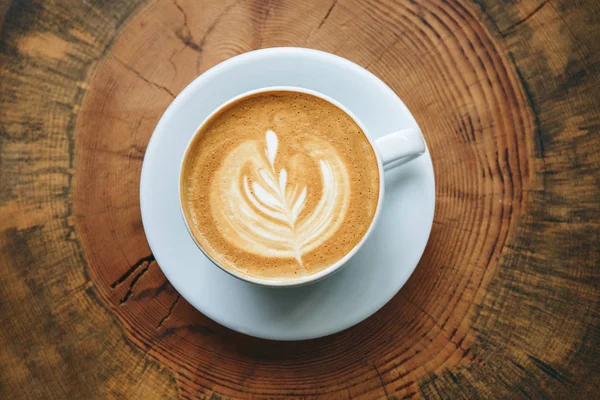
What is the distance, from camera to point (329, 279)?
1.36 m

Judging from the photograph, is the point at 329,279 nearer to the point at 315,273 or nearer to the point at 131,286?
the point at 315,273

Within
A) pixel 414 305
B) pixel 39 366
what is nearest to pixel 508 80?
pixel 414 305

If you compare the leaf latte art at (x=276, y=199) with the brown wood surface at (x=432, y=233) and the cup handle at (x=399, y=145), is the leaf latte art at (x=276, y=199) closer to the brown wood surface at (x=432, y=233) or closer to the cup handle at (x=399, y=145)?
the cup handle at (x=399, y=145)

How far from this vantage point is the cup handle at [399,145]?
1213 millimetres

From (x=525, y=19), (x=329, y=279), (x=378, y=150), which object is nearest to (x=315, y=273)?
(x=329, y=279)

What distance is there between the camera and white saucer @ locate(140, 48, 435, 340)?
4.38 feet

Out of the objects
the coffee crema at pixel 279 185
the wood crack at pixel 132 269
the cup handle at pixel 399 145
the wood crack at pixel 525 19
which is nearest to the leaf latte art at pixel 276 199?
the coffee crema at pixel 279 185

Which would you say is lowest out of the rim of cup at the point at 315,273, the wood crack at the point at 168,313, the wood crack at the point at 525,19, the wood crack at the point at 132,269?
the wood crack at the point at 168,313

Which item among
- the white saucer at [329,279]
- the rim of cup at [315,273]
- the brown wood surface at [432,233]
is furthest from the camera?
the brown wood surface at [432,233]

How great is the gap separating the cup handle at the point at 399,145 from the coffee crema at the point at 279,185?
0.13ft

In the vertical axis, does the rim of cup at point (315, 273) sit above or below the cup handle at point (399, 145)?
below

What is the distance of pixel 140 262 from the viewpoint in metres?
1.61

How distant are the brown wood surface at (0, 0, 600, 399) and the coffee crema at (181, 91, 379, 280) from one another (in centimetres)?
44

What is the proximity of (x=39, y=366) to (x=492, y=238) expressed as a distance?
5.19 ft
